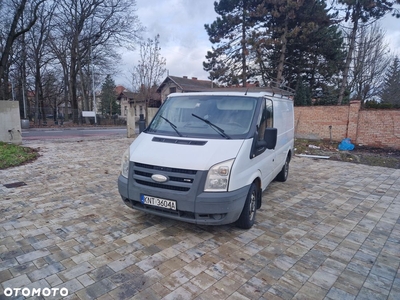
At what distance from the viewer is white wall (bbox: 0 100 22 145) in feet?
33.1

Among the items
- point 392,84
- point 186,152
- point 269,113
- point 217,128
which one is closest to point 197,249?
point 186,152

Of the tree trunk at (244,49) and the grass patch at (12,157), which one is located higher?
the tree trunk at (244,49)

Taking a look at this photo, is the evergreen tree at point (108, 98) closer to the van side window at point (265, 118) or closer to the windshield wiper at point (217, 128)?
the van side window at point (265, 118)

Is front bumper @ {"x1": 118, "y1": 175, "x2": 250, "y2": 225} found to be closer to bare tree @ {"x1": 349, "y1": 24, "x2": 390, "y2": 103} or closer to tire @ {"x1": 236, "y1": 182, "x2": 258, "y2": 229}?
tire @ {"x1": 236, "y1": 182, "x2": 258, "y2": 229}

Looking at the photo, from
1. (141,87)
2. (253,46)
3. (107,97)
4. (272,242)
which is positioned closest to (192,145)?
(272,242)

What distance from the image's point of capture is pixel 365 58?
24.6 metres

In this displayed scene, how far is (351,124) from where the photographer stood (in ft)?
43.2

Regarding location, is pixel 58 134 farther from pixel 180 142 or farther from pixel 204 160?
pixel 204 160

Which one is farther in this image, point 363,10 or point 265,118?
point 363,10

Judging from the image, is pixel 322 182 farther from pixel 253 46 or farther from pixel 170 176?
pixel 253 46

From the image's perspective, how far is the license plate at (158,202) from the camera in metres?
3.09

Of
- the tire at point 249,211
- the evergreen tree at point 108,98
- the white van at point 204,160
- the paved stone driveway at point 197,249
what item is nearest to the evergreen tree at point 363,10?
the paved stone driveway at point 197,249

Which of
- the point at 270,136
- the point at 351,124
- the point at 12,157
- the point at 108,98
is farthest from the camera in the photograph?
the point at 108,98

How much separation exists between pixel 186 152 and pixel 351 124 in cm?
1308
